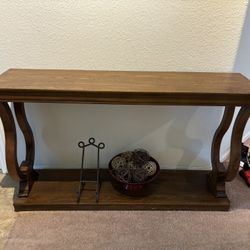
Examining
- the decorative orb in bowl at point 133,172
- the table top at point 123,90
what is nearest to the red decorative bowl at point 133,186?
the decorative orb in bowl at point 133,172

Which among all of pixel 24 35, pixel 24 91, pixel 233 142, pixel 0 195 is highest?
pixel 24 35

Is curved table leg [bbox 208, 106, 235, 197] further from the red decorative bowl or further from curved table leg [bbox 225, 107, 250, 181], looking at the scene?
the red decorative bowl

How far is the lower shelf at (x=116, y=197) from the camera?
133 cm

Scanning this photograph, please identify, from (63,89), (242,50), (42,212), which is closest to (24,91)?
(63,89)

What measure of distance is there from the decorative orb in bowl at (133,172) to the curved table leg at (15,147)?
1.41 feet

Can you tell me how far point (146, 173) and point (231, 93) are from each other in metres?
0.59

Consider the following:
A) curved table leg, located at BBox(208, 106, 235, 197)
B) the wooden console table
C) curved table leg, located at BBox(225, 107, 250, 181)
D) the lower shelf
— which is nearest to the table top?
the wooden console table

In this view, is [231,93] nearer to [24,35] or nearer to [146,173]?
[146,173]

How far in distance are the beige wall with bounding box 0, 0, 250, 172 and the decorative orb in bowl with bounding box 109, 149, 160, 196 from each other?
0.15 m

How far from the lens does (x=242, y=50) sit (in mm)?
1391

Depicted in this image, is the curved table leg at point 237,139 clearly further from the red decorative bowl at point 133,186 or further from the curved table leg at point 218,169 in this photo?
the red decorative bowl at point 133,186

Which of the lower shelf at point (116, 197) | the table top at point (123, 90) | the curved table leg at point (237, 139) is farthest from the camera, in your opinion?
the lower shelf at point (116, 197)

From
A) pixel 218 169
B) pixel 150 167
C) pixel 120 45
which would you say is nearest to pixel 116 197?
pixel 150 167

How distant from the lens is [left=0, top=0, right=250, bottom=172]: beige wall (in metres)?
1.22
